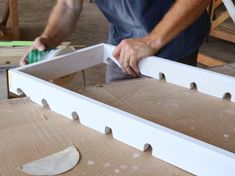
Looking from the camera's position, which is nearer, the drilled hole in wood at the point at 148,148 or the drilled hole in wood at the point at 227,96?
the drilled hole in wood at the point at 148,148

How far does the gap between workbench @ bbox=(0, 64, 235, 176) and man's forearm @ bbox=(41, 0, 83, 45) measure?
397mm

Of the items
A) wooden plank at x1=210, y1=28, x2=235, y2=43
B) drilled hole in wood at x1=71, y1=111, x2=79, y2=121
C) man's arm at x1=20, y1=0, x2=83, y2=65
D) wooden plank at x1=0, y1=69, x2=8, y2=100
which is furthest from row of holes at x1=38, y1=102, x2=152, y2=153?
wooden plank at x1=210, y1=28, x2=235, y2=43

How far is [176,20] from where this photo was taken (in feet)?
3.61

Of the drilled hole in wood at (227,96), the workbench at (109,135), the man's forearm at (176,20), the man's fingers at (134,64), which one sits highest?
the man's forearm at (176,20)

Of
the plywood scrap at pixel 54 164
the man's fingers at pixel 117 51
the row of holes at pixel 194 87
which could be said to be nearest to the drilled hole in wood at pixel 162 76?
the row of holes at pixel 194 87

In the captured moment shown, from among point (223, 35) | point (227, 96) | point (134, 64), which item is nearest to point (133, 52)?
point (134, 64)

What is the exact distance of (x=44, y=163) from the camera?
0.72 meters

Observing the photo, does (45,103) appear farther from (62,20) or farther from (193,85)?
(62,20)

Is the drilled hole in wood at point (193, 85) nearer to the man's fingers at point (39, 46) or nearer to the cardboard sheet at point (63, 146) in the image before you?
the cardboard sheet at point (63, 146)

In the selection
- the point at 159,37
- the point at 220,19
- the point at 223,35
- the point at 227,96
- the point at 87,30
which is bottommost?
the point at 87,30

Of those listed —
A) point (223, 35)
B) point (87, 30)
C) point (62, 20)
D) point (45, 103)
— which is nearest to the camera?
point (45, 103)

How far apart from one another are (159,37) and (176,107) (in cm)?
25

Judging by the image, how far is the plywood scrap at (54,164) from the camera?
0.70 m

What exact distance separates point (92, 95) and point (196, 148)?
14.2 inches
